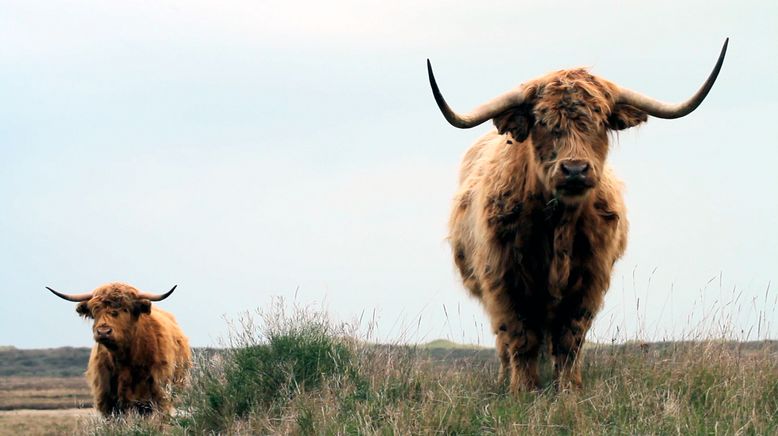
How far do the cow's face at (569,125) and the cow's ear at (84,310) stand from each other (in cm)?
745

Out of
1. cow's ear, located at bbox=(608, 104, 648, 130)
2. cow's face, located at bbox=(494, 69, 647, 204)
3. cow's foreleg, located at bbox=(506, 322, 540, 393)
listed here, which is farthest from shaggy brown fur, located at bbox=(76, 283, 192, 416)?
cow's ear, located at bbox=(608, 104, 648, 130)

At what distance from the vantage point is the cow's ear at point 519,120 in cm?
721

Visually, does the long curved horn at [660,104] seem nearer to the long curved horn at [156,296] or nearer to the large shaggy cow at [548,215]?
the large shaggy cow at [548,215]

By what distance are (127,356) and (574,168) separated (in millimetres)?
7877

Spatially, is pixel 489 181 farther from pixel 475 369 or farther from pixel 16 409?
pixel 16 409

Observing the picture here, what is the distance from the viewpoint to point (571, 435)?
6.53 m

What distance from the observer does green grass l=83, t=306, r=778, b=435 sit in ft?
22.0

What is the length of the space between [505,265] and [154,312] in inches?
295

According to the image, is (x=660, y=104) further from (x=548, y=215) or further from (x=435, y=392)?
(x=435, y=392)

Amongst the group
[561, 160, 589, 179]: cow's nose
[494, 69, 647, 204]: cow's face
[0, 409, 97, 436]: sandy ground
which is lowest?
[0, 409, 97, 436]: sandy ground

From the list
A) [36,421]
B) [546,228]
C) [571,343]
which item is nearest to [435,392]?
[571,343]

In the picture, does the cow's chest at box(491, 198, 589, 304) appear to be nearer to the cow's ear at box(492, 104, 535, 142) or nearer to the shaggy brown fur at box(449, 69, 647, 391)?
the shaggy brown fur at box(449, 69, 647, 391)

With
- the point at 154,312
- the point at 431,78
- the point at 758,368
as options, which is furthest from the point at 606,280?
the point at 154,312

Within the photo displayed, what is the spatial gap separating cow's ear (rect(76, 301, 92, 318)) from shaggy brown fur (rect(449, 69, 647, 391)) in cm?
663
